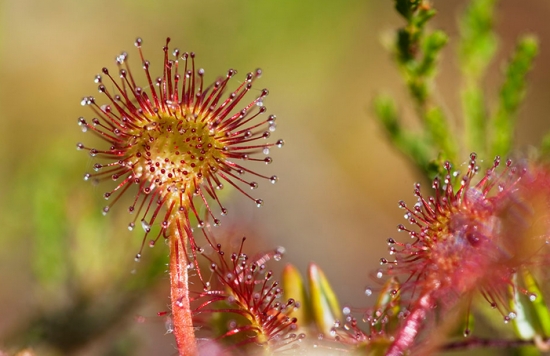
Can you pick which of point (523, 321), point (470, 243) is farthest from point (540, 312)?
point (470, 243)

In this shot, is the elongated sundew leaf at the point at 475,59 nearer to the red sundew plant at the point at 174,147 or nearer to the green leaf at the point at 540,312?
the green leaf at the point at 540,312

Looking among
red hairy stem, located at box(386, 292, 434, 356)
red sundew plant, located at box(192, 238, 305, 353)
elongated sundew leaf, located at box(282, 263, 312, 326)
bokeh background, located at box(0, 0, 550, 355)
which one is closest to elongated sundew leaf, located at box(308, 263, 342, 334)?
elongated sundew leaf, located at box(282, 263, 312, 326)

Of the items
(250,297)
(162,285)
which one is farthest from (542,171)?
(162,285)

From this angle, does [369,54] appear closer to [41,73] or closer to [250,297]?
[41,73]

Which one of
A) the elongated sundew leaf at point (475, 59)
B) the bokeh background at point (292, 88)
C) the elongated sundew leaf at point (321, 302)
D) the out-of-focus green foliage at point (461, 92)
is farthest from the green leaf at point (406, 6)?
the bokeh background at point (292, 88)

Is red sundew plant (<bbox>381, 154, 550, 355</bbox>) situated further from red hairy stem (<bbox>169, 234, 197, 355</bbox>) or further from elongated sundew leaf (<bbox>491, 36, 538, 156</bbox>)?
elongated sundew leaf (<bbox>491, 36, 538, 156</bbox>)
